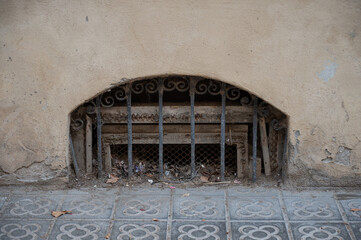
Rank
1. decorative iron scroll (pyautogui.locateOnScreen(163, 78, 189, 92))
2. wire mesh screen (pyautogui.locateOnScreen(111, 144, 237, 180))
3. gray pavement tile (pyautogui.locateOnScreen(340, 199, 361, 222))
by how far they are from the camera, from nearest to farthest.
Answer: gray pavement tile (pyautogui.locateOnScreen(340, 199, 361, 222)), decorative iron scroll (pyautogui.locateOnScreen(163, 78, 189, 92)), wire mesh screen (pyautogui.locateOnScreen(111, 144, 237, 180))

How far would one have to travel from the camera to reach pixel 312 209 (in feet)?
13.1

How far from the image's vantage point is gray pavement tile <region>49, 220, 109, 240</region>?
12.0 feet

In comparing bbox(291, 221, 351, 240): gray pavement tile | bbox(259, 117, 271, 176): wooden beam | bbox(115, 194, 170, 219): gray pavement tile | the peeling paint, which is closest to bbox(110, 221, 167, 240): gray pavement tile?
bbox(115, 194, 170, 219): gray pavement tile

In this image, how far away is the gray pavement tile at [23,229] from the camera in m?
3.65

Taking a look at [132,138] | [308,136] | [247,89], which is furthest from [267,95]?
[132,138]

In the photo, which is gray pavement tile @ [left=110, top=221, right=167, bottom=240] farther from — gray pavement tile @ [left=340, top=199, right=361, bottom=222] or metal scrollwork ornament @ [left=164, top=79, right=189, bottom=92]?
gray pavement tile @ [left=340, top=199, right=361, bottom=222]

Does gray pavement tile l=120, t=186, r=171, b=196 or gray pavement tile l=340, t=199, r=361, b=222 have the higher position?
gray pavement tile l=120, t=186, r=171, b=196

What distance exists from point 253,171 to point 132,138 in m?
1.13

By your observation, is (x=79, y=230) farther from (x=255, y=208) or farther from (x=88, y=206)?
(x=255, y=208)

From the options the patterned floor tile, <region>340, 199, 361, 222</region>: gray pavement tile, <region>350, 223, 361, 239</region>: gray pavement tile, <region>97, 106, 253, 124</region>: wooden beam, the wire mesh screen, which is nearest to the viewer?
<region>350, 223, 361, 239</region>: gray pavement tile

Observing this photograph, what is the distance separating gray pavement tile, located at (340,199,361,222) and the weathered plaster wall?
9.7 inches

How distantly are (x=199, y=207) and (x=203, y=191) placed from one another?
0.98ft

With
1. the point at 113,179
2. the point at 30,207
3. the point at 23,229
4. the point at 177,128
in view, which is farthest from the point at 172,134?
the point at 23,229

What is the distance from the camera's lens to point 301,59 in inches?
159
